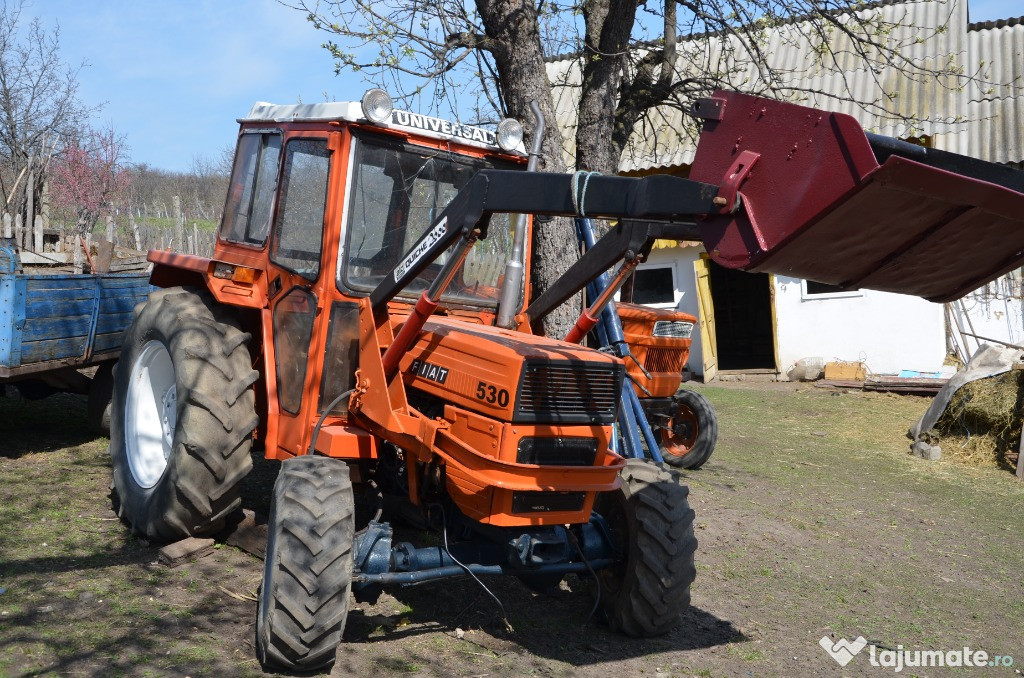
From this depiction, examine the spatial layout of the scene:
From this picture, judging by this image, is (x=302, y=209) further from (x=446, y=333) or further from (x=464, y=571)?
(x=464, y=571)

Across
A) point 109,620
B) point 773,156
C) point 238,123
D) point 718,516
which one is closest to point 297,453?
point 109,620

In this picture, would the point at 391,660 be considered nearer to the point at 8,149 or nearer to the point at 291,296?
the point at 291,296

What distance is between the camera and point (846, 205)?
2768mm

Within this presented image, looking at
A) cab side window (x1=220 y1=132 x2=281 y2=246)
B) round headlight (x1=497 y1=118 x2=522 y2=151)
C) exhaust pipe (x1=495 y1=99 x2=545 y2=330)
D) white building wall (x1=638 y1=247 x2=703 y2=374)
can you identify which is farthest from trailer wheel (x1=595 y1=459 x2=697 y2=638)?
white building wall (x1=638 y1=247 x2=703 y2=374)

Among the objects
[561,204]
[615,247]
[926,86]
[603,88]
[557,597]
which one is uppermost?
[926,86]

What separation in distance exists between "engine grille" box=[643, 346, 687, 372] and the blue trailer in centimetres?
436

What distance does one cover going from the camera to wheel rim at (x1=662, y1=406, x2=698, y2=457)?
27.9 ft

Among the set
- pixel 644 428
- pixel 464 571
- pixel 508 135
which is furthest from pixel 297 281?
pixel 644 428

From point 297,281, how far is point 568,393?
5.35 feet

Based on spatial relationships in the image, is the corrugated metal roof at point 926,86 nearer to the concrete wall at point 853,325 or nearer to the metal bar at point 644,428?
the concrete wall at point 853,325

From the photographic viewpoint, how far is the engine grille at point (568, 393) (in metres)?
3.81

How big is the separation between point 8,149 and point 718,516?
60.3 feet

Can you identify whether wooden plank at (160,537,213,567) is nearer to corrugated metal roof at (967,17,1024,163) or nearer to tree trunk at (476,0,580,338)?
tree trunk at (476,0,580,338)

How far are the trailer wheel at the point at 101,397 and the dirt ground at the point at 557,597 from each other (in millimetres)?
182
